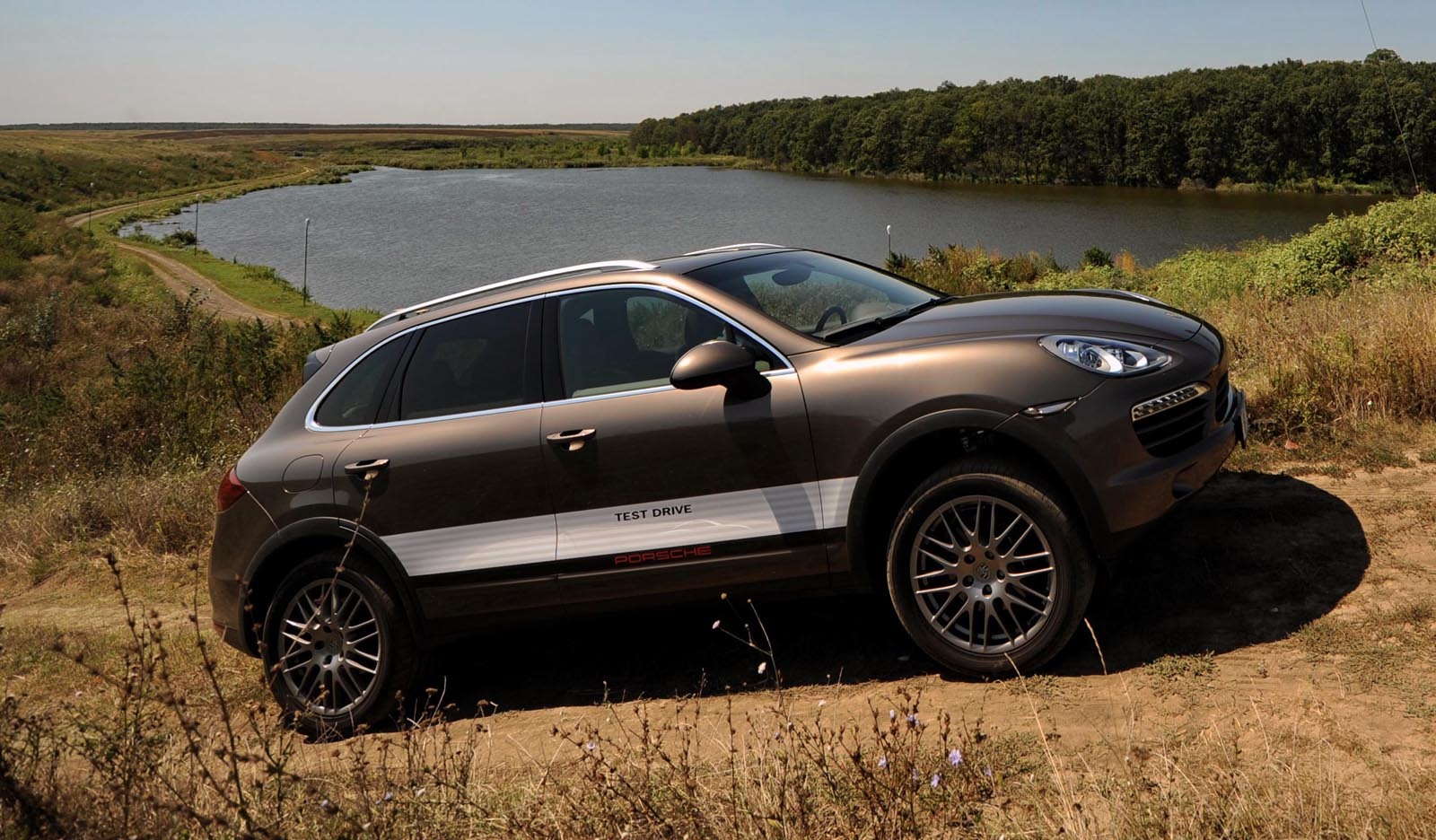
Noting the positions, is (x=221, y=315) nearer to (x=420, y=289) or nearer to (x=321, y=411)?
(x=420, y=289)

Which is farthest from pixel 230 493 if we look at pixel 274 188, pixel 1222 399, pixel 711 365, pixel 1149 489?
pixel 274 188

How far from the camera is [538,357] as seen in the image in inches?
194

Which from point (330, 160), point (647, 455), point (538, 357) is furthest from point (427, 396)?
point (330, 160)

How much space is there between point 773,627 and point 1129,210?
63081mm

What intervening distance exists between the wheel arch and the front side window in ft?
2.62

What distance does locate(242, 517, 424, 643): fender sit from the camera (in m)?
5.03

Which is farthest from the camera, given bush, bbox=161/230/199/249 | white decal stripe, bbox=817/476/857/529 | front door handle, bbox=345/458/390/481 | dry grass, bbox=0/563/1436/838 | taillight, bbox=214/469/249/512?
bush, bbox=161/230/199/249

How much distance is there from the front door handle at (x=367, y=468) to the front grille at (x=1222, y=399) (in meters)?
3.54

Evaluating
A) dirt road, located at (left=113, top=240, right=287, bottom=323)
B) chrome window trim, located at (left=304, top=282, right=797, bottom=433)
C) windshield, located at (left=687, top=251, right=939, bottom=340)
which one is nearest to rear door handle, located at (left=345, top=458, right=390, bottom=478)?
chrome window trim, located at (left=304, top=282, right=797, bottom=433)

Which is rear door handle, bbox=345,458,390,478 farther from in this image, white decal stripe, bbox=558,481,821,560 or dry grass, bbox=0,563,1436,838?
dry grass, bbox=0,563,1436,838

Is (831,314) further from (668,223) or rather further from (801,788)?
(668,223)

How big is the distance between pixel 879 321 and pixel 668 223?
175 feet

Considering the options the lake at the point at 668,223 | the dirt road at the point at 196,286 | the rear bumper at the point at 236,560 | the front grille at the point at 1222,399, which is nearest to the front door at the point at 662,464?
the rear bumper at the point at 236,560

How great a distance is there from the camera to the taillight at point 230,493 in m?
5.34
